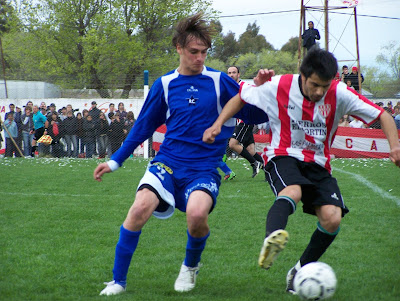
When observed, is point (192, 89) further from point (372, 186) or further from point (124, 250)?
point (372, 186)

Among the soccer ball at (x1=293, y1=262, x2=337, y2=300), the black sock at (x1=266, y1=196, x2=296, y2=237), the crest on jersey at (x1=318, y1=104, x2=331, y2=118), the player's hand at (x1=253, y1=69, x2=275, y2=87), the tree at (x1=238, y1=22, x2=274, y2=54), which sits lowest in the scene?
the soccer ball at (x1=293, y1=262, x2=337, y2=300)

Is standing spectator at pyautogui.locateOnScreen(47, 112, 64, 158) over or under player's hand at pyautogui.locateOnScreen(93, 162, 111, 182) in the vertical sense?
under

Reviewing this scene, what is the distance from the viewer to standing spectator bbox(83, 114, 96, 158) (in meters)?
17.0

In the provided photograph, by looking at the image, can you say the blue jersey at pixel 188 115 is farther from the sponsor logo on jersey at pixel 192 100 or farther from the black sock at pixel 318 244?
the black sock at pixel 318 244

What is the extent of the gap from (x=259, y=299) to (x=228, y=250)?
159 cm

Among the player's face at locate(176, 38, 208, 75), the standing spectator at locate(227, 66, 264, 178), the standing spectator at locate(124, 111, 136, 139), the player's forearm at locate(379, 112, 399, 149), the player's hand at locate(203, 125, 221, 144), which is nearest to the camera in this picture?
the player's forearm at locate(379, 112, 399, 149)

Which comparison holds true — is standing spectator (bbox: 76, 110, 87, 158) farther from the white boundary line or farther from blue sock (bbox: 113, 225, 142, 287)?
blue sock (bbox: 113, 225, 142, 287)

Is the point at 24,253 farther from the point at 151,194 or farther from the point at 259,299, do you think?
the point at 259,299

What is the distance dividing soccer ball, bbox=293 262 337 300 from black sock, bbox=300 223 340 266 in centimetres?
44

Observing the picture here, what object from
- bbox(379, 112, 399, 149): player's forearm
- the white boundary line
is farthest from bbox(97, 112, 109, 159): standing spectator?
bbox(379, 112, 399, 149): player's forearm

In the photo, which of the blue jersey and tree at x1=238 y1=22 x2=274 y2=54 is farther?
tree at x1=238 y1=22 x2=274 y2=54

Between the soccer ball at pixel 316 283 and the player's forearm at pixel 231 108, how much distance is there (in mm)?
1190

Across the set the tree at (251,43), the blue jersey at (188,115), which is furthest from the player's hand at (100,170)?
the tree at (251,43)

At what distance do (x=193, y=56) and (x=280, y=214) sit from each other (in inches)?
53.3
